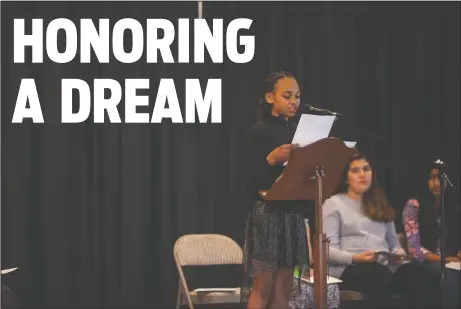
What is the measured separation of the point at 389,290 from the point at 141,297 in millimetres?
1884

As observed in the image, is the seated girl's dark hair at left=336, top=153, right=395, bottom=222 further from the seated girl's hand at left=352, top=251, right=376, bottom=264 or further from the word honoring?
the word honoring

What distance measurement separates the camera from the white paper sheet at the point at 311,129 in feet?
11.3

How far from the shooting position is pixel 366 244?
17.9 feet

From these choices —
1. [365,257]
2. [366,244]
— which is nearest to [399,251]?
[366,244]

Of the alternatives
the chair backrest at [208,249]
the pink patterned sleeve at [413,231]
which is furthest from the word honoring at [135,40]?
the pink patterned sleeve at [413,231]

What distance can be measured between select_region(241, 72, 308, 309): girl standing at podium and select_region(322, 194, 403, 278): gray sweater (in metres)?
1.44

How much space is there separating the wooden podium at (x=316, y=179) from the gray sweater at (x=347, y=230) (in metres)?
1.73

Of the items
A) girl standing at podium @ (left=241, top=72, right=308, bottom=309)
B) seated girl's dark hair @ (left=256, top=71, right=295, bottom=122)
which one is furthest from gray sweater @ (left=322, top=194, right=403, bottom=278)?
seated girl's dark hair @ (left=256, top=71, right=295, bottom=122)

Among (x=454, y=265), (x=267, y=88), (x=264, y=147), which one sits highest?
(x=267, y=88)

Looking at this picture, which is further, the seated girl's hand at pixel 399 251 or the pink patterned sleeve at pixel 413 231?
the pink patterned sleeve at pixel 413 231

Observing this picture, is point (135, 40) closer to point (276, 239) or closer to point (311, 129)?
point (276, 239)

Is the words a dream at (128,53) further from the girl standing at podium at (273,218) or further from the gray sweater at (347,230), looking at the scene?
the girl standing at podium at (273,218)

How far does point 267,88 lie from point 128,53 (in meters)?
2.48

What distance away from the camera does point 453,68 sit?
657 cm
